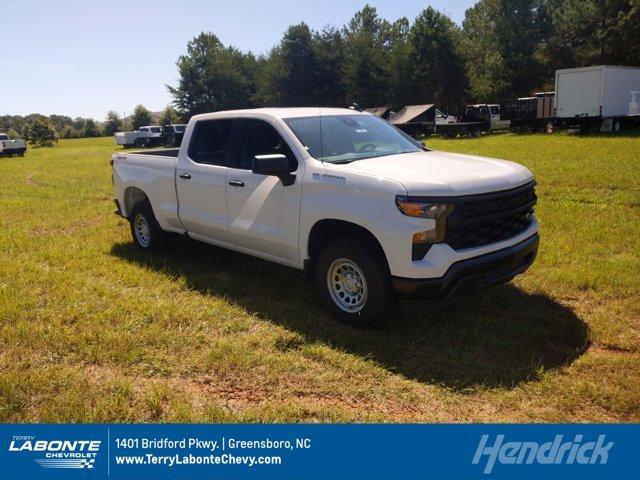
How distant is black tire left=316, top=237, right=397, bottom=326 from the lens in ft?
14.7

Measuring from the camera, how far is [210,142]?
244 inches

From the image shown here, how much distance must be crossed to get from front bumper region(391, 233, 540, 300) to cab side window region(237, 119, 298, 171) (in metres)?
1.83

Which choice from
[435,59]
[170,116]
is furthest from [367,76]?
[170,116]

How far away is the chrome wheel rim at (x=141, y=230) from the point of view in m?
7.43

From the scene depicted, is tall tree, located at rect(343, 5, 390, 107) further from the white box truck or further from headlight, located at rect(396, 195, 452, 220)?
headlight, located at rect(396, 195, 452, 220)

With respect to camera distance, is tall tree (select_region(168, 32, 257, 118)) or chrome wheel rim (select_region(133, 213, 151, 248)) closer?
chrome wheel rim (select_region(133, 213, 151, 248))

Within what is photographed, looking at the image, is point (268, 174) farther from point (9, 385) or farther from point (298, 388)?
point (9, 385)

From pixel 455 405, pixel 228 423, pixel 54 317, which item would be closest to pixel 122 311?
pixel 54 317

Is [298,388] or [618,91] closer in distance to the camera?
[298,388]

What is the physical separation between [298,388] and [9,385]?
2.08 meters

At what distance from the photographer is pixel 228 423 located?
11.3 feet

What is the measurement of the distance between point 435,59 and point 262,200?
50959 millimetres

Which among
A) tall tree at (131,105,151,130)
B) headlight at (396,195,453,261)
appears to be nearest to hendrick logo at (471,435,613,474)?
headlight at (396,195,453,261)

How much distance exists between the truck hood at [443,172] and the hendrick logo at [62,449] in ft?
8.90
